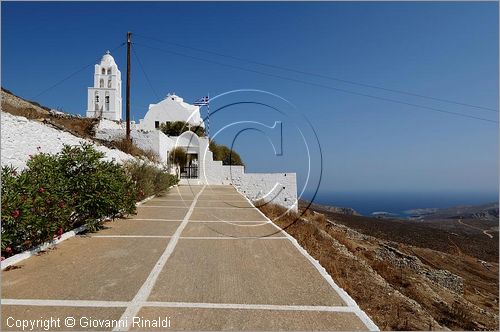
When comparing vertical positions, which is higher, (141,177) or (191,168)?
(191,168)

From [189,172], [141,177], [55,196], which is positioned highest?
[189,172]

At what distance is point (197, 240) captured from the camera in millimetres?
7238

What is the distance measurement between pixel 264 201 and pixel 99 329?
655 inches

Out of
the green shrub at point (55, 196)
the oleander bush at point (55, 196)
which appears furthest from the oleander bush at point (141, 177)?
the green shrub at point (55, 196)

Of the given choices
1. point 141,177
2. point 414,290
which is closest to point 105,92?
point 141,177

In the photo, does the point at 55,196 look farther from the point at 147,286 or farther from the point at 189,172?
the point at 189,172

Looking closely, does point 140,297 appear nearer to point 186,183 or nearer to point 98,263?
point 98,263

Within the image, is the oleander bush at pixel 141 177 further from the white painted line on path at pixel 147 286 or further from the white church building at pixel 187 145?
the white church building at pixel 187 145

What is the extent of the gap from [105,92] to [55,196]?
45.7m

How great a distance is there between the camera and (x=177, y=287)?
4465 mm

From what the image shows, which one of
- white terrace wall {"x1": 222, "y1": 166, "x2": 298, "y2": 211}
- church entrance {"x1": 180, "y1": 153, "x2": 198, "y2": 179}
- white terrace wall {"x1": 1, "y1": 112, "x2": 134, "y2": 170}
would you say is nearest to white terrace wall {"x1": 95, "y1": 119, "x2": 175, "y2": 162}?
A: church entrance {"x1": 180, "y1": 153, "x2": 198, "y2": 179}

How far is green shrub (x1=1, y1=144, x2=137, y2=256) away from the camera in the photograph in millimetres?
5203

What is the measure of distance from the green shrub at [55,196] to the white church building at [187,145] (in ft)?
41.1

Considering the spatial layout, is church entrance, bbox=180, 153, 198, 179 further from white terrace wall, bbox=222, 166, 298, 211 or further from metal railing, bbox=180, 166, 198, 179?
white terrace wall, bbox=222, 166, 298, 211
